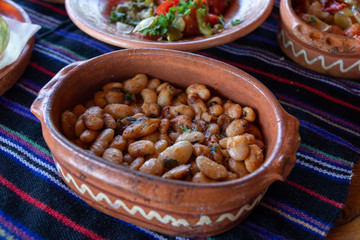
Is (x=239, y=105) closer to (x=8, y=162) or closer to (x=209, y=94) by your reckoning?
(x=209, y=94)

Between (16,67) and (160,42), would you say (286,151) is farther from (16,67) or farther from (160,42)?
(16,67)

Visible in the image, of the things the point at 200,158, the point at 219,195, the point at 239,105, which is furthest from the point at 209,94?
the point at 219,195

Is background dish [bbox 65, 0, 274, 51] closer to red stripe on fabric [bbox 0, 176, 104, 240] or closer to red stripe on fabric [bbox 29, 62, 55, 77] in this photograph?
red stripe on fabric [bbox 29, 62, 55, 77]

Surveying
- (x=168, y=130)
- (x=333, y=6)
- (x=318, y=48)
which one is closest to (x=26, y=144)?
(x=168, y=130)

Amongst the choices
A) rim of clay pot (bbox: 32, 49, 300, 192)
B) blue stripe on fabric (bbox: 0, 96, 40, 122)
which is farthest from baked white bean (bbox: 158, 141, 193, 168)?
blue stripe on fabric (bbox: 0, 96, 40, 122)

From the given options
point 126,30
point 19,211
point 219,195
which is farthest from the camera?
point 126,30

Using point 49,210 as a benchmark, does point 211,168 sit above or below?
above
